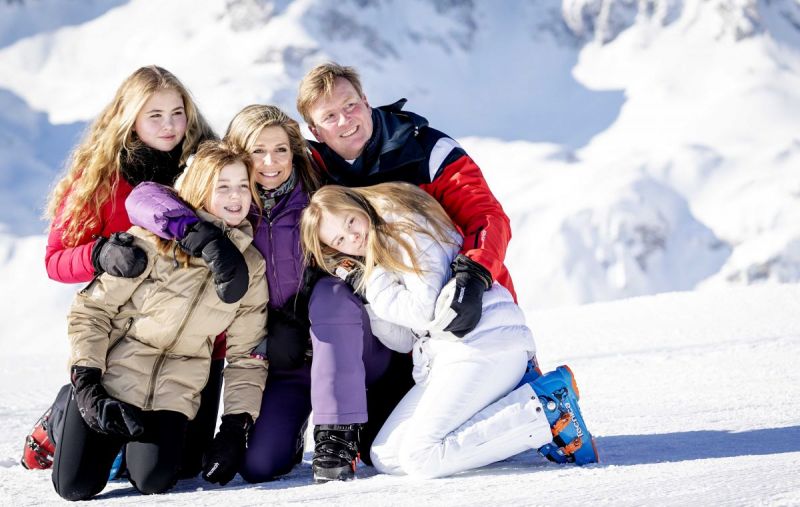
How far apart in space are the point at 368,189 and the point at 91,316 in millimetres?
900

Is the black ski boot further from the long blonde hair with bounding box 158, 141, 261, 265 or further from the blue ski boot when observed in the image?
the long blonde hair with bounding box 158, 141, 261, 265

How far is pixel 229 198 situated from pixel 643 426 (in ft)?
5.18

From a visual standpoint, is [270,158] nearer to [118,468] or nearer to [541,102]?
[118,468]

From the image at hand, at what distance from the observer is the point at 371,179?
9.73ft

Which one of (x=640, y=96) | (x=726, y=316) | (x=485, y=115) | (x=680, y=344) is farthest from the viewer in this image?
(x=640, y=96)

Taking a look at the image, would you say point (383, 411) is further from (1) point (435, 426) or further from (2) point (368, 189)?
(2) point (368, 189)

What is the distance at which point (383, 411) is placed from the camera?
8.97ft

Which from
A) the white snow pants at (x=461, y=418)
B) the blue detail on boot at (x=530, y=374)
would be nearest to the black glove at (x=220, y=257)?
the white snow pants at (x=461, y=418)

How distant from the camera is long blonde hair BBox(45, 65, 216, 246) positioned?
9.21 feet

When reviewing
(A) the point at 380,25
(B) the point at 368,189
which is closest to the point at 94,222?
(B) the point at 368,189

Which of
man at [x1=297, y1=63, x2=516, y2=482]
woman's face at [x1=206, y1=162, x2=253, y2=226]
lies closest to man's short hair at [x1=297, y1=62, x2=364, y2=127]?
man at [x1=297, y1=63, x2=516, y2=482]

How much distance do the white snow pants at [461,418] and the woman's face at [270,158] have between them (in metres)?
0.74

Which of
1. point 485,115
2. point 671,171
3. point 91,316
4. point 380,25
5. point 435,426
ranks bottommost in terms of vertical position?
point 435,426

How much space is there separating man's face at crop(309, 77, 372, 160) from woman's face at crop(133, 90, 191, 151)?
474 mm
